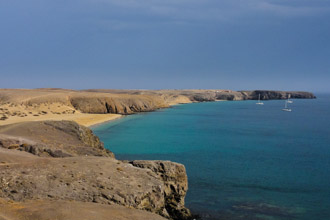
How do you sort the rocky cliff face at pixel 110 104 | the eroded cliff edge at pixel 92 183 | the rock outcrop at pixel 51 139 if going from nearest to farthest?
the eroded cliff edge at pixel 92 183 → the rock outcrop at pixel 51 139 → the rocky cliff face at pixel 110 104

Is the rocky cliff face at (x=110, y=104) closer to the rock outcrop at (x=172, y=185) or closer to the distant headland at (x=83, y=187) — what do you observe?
the distant headland at (x=83, y=187)

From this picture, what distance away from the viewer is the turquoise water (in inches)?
1099

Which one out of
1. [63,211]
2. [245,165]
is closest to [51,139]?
[245,165]

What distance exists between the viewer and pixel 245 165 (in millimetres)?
42500

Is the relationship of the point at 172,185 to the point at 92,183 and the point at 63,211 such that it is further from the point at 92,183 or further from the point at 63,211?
the point at 63,211

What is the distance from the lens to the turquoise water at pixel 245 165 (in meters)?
27.9

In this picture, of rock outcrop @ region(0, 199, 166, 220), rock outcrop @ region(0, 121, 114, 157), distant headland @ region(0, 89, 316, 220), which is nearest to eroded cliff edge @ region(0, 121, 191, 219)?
distant headland @ region(0, 89, 316, 220)

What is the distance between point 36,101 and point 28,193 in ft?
340

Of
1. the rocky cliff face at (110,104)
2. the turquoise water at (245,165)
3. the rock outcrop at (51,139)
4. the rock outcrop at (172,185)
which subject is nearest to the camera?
the rock outcrop at (172,185)

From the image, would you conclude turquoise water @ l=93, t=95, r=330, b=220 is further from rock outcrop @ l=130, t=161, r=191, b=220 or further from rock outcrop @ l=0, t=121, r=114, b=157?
rock outcrop @ l=0, t=121, r=114, b=157

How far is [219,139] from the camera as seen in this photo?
213 feet

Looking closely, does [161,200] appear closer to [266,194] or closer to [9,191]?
[9,191]

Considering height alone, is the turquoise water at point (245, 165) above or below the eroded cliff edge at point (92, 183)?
below

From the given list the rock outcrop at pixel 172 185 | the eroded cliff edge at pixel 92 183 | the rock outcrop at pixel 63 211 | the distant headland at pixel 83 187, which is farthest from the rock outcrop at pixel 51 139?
the rock outcrop at pixel 63 211
